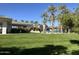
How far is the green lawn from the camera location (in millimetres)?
11000

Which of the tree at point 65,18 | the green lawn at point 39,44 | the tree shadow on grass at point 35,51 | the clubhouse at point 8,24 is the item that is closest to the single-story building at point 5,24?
the clubhouse at point 8,24

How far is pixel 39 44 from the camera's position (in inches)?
435

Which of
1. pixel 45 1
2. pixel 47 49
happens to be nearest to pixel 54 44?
pixel 47 49

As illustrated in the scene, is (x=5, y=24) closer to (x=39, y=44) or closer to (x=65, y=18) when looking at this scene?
(x=39, y=44)

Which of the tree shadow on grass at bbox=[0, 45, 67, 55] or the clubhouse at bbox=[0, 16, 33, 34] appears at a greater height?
the clubhouse at bbox=[0, 16, 33, 34]

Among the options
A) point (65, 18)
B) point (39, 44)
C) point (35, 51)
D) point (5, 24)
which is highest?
point (65, 18)

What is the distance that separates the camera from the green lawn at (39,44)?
11.0m

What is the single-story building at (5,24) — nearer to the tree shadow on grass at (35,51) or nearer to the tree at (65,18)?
the tree shadow on grass at (35,51)

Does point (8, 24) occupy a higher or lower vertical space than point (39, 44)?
higher

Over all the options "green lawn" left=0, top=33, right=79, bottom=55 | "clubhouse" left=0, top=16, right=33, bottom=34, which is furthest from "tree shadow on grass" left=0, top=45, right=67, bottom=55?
"clubhouse" left=0, top=16, right=33, bottom=34

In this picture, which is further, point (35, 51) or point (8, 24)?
point (8, 24)

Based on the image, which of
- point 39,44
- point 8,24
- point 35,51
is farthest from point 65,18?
point 8,24

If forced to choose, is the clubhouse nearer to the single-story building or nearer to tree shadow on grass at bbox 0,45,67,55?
the single-story building
